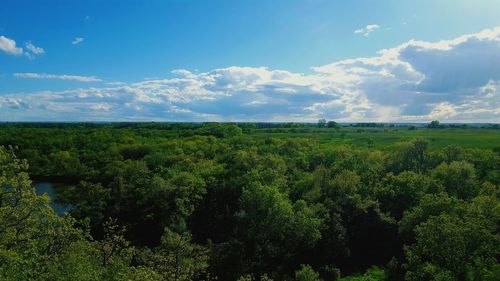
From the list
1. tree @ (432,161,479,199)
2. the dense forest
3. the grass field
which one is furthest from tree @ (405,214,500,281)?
the grass field

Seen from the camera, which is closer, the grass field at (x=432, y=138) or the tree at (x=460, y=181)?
the tree at (x=460, y=181)

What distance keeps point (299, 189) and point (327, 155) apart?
22.0m

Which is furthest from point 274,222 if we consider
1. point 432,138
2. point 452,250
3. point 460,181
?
point 432,138

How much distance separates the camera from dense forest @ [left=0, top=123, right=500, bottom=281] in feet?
88.3

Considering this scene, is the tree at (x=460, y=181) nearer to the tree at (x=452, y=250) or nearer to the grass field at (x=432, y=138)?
the tree at (x=452, y=250)

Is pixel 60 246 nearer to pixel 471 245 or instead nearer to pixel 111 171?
pixel 471 245

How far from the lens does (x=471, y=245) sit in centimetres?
3556

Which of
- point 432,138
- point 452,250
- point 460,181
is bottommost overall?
point 452,250

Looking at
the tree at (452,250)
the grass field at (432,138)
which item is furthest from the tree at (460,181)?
the grass field at (432,138)

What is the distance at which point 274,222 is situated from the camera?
47312 mm

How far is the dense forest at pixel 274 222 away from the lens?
88.3 ft

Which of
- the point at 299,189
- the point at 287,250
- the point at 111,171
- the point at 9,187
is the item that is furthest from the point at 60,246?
the point at 111,171

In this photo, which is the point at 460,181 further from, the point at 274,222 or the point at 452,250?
the point at 274,222

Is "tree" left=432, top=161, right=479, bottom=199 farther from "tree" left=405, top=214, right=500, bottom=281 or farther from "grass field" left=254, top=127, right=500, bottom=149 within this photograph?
"grass field" left=254, top=127, right=500, bottom=149
